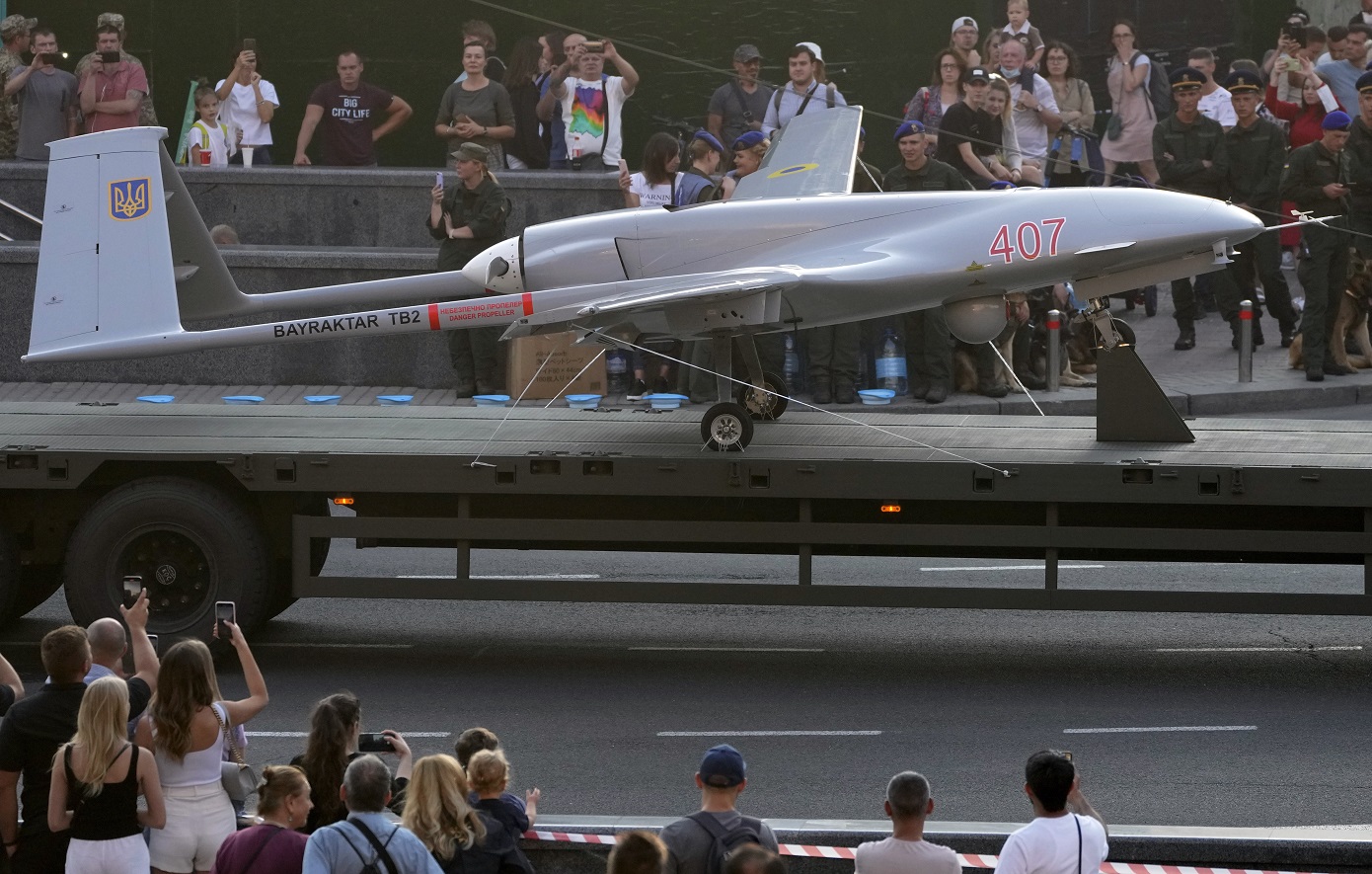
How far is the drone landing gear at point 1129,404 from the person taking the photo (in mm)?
10867

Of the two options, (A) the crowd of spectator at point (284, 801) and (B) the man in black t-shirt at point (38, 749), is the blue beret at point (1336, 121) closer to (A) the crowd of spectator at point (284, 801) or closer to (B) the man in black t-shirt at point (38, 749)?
(A) the crowd of spectator at point (284, 801)

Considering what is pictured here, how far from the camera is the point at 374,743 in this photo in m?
6.94

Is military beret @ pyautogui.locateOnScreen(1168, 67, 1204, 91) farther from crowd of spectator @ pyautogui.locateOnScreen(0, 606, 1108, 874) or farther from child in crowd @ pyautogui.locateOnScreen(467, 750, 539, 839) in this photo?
child in crowd @ pyautogui.locateOnScreen(467, 750, 539, 839)

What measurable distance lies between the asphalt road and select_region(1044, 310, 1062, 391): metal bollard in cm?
464

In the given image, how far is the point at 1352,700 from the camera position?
10.3 meters

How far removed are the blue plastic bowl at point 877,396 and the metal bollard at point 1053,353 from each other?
5.88ft

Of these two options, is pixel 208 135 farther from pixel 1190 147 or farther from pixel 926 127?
pixel 1190 147

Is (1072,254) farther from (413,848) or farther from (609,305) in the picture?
(413,848)

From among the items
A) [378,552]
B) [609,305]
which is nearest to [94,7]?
[378,552]

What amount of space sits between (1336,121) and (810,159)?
25.6 ft

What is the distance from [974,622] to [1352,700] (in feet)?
9.78

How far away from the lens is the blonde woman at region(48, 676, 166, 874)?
630cm

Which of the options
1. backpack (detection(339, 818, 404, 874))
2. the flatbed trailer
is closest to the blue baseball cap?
backpack (detection(339, 818, 404, 874))

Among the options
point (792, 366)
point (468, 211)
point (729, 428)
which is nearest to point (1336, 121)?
point (792, 366)
